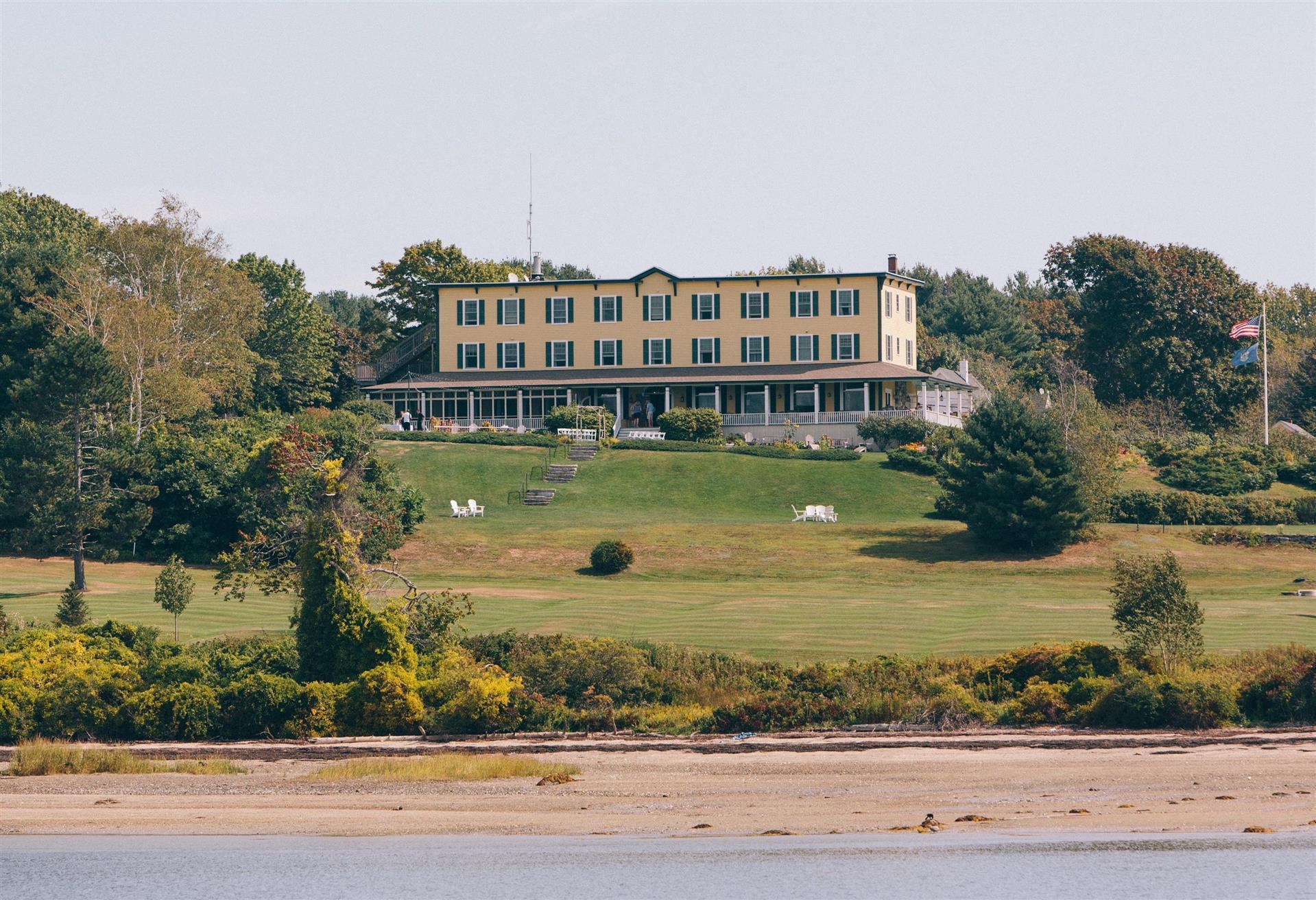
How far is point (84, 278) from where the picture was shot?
205 ft

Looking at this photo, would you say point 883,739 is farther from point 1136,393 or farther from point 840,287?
point 1136,393

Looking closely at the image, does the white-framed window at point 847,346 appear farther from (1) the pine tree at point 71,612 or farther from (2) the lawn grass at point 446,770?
(2) the lawn grass at point 446,770

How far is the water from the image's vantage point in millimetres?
17297

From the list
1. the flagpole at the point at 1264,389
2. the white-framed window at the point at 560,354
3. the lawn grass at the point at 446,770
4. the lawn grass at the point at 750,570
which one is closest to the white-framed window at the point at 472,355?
the white-framed window at the point at 560,354

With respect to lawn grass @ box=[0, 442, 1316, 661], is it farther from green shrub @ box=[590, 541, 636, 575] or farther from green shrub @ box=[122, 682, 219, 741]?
green shrub @ box=[122, 682, 219, 741]

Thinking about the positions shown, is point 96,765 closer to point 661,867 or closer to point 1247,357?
point 661,867

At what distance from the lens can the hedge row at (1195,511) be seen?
5428cm

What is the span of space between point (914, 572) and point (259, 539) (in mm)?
21602

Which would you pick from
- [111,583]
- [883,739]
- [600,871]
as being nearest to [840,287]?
[111,583]

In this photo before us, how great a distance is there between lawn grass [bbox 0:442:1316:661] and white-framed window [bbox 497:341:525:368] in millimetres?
13528

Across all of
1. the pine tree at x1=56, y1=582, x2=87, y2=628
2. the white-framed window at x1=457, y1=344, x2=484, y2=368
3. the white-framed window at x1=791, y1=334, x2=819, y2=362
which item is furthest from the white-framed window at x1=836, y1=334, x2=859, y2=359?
Answer: the pine tree at x1=56, y1=582, x2=87, y2=628

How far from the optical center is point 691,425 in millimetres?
71312

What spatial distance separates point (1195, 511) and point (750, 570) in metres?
18.0

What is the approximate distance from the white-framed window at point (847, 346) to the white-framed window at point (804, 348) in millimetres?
1073
